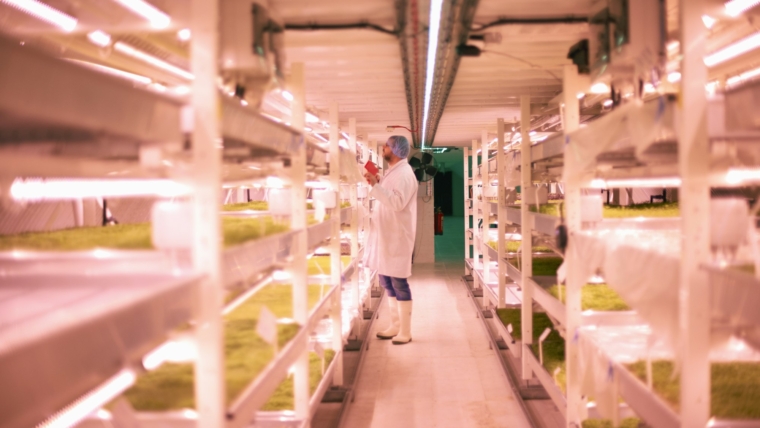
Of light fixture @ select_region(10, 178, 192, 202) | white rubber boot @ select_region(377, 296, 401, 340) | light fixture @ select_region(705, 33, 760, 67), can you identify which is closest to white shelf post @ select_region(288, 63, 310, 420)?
light fixture @ select_region(10, 178, 192, 202)

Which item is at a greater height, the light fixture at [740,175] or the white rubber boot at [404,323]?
the light fixture at [740,175]

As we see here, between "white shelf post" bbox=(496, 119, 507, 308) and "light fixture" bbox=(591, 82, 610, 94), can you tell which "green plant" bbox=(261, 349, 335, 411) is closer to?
"white shelf post" bbox=(496, 119, 507, 308)

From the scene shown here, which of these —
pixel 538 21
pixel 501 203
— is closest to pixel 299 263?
pixel 538 21

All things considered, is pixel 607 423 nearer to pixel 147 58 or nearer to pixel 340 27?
pixel 340 27

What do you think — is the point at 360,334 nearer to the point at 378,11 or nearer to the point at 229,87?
the point at 378,11

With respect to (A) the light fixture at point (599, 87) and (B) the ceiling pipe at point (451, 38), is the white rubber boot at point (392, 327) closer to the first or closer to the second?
(B) the ceiling pipe at point (451, 38)

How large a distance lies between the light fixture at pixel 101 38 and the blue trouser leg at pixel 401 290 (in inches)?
129

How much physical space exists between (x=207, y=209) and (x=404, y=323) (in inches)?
152

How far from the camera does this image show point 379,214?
501 cm

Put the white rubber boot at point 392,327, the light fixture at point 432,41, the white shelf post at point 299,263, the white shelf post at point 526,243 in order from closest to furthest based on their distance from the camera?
the light fixture at point 432,41 < the white shelf post at point 299,263 < the white shelf post at point 526,243 < the white rubber boot at point 392,327

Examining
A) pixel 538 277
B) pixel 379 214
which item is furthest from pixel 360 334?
pixel 538 277

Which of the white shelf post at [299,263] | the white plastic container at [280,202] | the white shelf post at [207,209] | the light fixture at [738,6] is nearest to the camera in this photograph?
the white shelf post at [207,209]

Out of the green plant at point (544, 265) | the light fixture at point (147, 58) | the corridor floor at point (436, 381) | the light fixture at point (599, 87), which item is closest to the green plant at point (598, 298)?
the green plant at point (544, 265)

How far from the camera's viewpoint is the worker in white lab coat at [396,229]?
16.0ft
